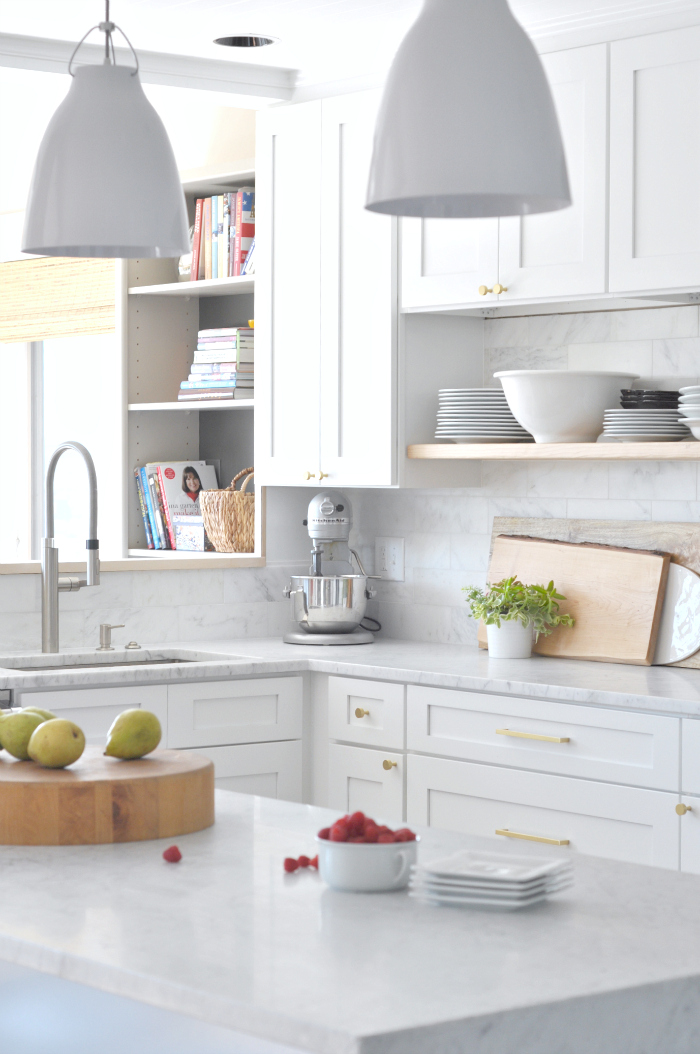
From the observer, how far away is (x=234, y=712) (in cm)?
388

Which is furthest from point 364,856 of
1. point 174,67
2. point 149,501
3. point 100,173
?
point 149,501

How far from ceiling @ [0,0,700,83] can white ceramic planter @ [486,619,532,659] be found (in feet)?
5.29

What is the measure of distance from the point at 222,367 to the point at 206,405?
0.54 ft

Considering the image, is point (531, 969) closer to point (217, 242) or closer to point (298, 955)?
point (298, 955)

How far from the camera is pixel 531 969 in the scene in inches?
57.7

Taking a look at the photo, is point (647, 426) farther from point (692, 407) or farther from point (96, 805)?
point (96, 805)

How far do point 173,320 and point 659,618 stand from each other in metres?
2.11

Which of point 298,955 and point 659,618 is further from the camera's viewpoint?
point 659,618

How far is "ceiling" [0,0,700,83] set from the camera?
12.2 ft

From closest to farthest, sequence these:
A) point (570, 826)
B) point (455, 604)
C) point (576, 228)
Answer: point (570, 826) → point (576, 228) → point (455, 604)

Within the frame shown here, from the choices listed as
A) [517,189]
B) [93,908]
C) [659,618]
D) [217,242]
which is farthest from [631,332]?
[93,908]

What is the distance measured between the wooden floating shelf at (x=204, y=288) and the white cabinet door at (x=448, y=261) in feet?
2.05

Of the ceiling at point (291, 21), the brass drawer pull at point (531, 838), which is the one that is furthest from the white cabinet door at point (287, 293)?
the brass drawer pull at point (531, 838)

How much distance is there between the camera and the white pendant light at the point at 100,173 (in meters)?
2.04
